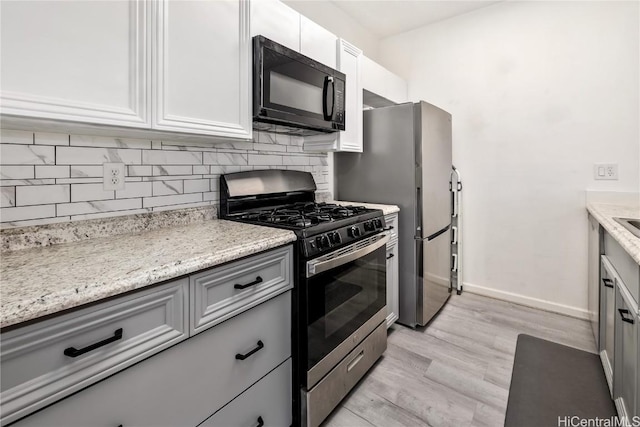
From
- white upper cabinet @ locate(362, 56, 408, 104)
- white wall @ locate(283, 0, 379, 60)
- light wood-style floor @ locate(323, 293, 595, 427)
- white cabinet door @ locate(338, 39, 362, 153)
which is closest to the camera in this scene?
light wood-style floor @ locate(323, 293, 595, 427)

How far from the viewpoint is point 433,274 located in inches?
99.6

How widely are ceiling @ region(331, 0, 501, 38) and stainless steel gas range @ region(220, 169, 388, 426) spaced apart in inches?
70.8

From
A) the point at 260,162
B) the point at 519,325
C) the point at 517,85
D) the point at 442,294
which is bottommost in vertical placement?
the point at 519,325

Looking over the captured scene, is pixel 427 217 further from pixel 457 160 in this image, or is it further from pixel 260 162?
pixel 260 162

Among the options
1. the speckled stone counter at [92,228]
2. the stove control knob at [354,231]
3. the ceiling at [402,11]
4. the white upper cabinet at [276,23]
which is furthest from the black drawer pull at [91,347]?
the ceiling at [402,11]

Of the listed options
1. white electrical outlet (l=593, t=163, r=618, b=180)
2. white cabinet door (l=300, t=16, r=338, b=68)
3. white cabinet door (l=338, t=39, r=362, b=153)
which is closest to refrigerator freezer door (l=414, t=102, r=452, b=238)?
white cabinet door (l=338, t=39, r=362, b=153)

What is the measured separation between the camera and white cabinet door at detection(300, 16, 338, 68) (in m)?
1.87

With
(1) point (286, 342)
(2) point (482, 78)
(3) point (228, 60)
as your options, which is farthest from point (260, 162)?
(2) point (482, 78)

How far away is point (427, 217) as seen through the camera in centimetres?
238

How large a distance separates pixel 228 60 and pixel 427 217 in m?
1.69

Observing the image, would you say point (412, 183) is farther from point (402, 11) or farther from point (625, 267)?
point (402, 11)

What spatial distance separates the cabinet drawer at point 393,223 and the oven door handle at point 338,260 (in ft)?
1.07

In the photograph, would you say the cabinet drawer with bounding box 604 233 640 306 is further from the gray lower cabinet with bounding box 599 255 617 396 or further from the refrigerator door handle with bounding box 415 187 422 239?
the refrigerator door handle with bounding box 415 187 422 239

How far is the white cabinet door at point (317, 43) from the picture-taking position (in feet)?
6.12
